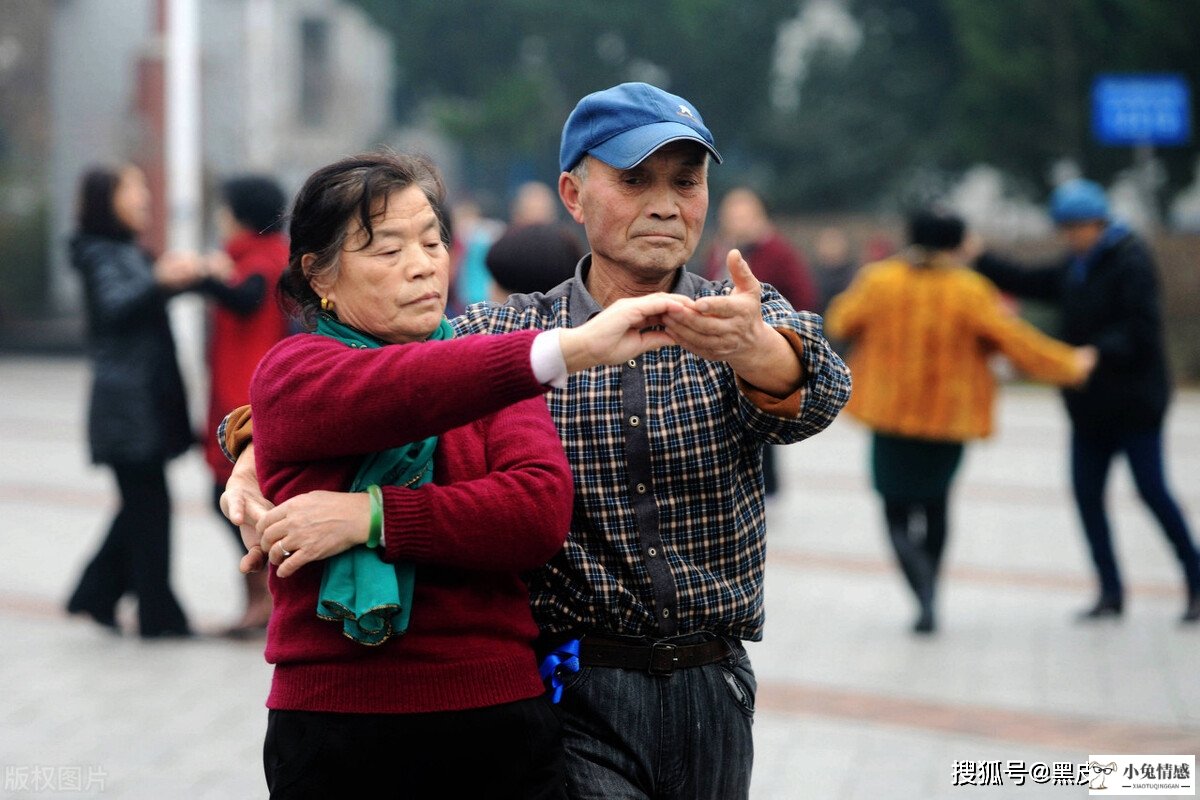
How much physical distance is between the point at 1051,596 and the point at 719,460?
592 cm

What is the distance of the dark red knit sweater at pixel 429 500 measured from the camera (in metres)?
2.10

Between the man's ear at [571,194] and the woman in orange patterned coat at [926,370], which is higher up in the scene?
the man's ear at [571,194]

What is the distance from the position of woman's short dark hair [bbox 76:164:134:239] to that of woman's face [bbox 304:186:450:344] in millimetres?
4954

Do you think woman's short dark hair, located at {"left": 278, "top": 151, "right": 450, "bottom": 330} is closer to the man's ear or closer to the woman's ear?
the woman's ear

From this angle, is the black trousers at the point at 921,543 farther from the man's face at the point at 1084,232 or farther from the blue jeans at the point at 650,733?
the blue jeans at the point at 650,733

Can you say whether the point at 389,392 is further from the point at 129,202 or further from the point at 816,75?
the point at 816,75

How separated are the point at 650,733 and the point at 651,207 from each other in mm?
854

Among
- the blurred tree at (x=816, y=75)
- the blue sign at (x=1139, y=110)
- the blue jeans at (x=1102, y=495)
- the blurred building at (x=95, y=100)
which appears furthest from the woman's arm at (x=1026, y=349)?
the blurred tree at (x=816, y=75)

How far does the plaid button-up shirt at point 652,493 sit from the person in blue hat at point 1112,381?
512cm

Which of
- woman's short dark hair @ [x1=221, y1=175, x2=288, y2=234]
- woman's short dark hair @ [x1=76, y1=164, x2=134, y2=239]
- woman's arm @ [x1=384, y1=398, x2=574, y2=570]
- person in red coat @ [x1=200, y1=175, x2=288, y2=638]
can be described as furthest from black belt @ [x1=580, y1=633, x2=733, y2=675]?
woman's short dark hair @ [x1=76, y1=164, x2=134, y2=239]

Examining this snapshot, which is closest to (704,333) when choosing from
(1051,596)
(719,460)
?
(719,460)

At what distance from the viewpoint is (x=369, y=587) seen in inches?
84.4

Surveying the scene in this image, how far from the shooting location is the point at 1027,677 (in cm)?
640

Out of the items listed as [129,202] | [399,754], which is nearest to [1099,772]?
[399,754]
